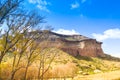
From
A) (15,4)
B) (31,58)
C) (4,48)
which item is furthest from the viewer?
(31,58)

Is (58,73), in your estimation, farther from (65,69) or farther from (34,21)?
(34,21)

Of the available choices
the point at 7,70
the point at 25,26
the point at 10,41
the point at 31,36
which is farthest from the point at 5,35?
the point at 7,70

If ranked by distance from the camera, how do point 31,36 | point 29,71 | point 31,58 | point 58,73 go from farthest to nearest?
point 58,73 → point 29,71 → point 31,58 → point 31,36

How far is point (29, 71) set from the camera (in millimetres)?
83062

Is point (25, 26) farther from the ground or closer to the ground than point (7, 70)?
farther from the ground

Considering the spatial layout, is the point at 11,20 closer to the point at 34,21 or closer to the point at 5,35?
the point at 5,35

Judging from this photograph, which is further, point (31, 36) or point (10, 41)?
point (31, 36)

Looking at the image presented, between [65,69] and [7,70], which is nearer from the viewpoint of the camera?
[7,70]

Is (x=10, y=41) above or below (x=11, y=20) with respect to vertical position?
below

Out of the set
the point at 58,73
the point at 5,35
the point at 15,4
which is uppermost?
the point at 15,4

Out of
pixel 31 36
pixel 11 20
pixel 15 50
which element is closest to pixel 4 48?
pixel 11 20

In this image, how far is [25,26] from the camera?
37.6 m

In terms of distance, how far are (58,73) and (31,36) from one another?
200ft

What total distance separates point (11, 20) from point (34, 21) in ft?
19.2
